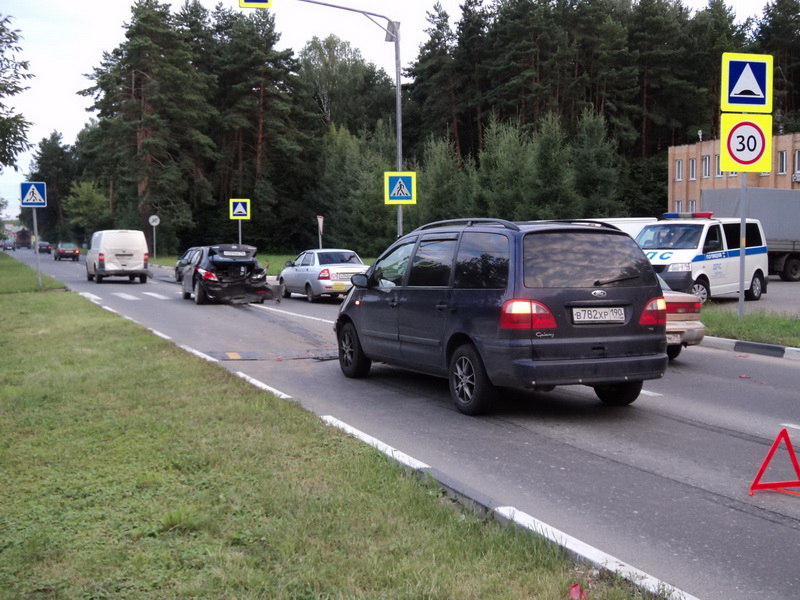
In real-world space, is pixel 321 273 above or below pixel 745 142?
below

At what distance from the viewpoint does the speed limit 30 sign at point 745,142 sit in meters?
14.0

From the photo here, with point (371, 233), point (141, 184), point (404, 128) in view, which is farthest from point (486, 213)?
point (404, 128)

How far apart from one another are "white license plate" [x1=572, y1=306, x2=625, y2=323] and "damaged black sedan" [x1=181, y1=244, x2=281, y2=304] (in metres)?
16.0

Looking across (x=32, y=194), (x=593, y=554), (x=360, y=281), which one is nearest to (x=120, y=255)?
(x=32, y=194)

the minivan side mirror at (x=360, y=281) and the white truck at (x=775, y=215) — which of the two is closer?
the minivan side mirror at (x=360, y=281)

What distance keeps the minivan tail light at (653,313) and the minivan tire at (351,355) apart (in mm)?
3631

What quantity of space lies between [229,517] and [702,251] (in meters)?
17.0

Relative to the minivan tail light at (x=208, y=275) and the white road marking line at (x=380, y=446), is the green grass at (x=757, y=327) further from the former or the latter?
the minivan tail light at (x=208, y=275)

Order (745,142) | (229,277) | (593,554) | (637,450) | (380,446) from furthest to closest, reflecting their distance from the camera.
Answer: (229,277)
(745,142)
(637,450)
(380,446)
(593,554)

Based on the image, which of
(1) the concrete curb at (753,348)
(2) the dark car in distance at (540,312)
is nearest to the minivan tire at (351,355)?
(2) the dark car in distance at (540,312)

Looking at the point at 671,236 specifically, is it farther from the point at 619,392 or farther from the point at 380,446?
the point at 380,446

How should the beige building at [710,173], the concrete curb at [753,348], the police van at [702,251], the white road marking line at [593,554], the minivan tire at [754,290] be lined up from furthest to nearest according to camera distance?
the beige building at [710,173] → the minivan tire at [754,290] → the police van at [702,251] → the concrete curb at [753,348] → the white road marking line at [593,554]

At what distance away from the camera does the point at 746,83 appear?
46.2 ft

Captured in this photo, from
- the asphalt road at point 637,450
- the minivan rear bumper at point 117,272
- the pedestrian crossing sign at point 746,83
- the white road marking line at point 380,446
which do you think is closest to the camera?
the asphalt road at point 637,450
